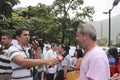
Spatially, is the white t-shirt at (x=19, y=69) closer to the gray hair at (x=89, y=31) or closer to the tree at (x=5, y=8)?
the gray hair at (x=89, y=31)

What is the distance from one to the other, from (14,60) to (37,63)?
51cm

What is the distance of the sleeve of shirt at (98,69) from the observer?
13.9 feet

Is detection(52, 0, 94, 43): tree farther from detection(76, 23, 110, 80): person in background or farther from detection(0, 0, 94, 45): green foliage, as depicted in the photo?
detection(76, 23, 110, 80): person in background

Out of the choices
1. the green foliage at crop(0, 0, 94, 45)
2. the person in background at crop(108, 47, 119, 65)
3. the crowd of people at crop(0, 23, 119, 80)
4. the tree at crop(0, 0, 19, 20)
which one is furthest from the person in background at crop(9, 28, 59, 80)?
the green foliage at crop(0, 0, 94, 45)

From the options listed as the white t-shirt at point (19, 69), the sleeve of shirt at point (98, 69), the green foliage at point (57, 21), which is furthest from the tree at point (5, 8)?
the sleeve of shirt at point (98, 69)

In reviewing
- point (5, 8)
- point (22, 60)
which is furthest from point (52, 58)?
point (5, 8)

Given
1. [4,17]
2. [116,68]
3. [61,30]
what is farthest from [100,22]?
[116,68]

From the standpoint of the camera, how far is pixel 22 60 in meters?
5.46

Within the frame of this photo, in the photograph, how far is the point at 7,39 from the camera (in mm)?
8008

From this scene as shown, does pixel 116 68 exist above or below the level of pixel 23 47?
below

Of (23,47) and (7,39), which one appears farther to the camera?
(7,39)

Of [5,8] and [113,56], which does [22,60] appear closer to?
[113,56]

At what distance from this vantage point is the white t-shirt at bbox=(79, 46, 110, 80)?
4238mm

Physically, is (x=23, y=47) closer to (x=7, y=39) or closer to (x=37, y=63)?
(x=37, y=63)
